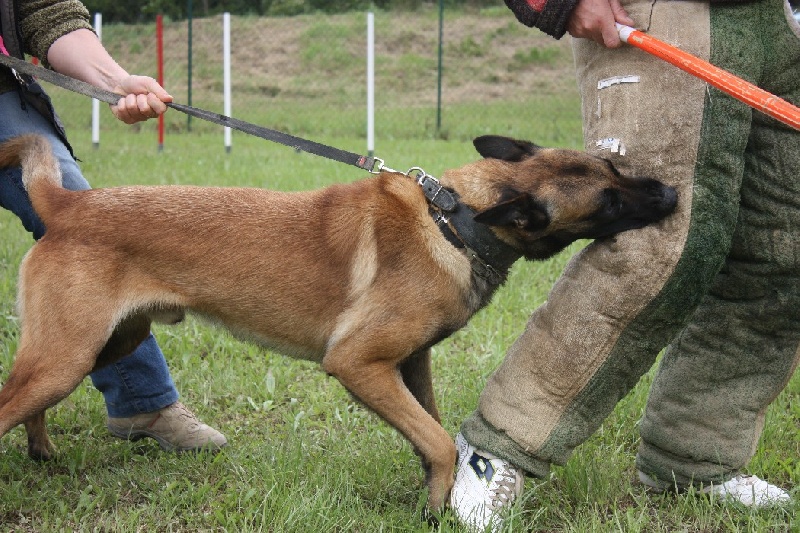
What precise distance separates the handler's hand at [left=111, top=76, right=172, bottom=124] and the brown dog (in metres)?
0.27

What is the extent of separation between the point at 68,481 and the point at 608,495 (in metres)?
1.99

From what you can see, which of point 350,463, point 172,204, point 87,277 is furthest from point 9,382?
point 350,463

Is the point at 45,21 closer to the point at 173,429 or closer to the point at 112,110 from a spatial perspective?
the point at 112,110

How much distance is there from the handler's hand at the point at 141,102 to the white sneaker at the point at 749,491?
7.84 ft

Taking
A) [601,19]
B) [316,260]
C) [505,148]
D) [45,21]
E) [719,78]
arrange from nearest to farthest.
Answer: [719,78], [601,19], [316,260], [505,148], [45,21]

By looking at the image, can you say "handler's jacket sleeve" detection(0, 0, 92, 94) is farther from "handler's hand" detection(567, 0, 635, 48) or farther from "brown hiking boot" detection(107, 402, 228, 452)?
"handler's hand" detection(567, 0, 635, 48)

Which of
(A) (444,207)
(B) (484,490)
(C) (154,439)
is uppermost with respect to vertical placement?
(A) (444,207)

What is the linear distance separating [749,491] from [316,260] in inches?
68.0

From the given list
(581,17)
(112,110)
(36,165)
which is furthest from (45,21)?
(581,17)

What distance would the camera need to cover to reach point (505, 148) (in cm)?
328

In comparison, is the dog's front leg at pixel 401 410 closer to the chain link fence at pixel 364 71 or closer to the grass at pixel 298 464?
the grass at pixel 298 464

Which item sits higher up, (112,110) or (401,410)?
(112,110)

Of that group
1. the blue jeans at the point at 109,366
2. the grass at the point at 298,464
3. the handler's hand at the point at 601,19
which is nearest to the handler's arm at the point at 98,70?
the blue jeans at the point at 109,366

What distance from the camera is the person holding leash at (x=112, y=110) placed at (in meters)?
3.26
